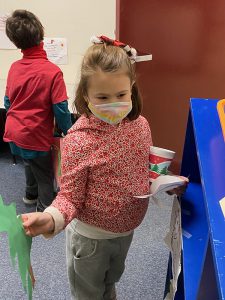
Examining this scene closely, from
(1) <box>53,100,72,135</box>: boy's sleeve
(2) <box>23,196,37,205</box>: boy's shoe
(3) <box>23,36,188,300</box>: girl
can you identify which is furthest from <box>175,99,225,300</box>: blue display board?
(2) <box>23,196,37,205</box>: boy's shoe

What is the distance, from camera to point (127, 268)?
64.2 inches

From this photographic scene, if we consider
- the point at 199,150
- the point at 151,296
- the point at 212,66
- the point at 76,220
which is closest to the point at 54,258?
the point at 151,296

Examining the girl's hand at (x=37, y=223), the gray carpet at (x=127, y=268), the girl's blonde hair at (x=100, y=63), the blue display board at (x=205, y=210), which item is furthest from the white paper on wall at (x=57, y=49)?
the girl's hand at (x=37, y=223)

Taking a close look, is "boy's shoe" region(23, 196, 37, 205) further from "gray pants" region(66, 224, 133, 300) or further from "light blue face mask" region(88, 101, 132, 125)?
"light blue face mask" region(88, 101, 132, 125)

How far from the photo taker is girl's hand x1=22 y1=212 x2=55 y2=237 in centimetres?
69

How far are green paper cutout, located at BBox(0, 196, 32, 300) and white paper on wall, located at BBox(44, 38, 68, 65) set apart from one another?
2.10 metres

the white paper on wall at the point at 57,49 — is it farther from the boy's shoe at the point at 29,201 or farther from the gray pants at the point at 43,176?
the boy's shoe at the point at 29,201

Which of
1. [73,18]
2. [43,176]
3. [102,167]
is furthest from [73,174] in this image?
[73,18]

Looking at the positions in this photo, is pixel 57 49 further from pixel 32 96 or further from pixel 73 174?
pixel 73 174

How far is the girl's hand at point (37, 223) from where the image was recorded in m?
0.69

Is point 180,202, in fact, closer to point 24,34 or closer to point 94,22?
point 24,34

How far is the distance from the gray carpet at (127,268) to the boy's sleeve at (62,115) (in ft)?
2.01

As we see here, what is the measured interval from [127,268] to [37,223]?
1014 millimetres

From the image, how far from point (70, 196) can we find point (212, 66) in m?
1.47
